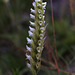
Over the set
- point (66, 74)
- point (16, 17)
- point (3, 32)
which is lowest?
point (66, 74)

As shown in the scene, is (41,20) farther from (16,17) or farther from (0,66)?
(16,17)

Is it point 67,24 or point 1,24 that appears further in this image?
point 67,24

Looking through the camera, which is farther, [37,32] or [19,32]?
[19,32]

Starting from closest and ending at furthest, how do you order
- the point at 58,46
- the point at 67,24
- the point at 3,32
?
the point at 58,46, the point at 3,32, the point at 67,24

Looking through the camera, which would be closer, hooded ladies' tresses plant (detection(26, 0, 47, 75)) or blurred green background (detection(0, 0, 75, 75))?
hooded ladies' tresses plant (detection(26, 0, 47, 75))

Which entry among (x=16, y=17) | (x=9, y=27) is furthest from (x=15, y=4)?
(x=9, y=27)

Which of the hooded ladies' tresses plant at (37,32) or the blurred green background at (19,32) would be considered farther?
the blurred green background at (19,32)

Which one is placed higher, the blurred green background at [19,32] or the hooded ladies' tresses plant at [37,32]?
the hooded ladies' tresses plant at [37,32]

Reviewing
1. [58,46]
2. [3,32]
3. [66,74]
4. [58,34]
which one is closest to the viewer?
[66,74]

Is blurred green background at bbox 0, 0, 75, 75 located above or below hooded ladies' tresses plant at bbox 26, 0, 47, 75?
below

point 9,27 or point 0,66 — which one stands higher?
point 9,27

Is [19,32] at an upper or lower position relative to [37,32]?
lower
